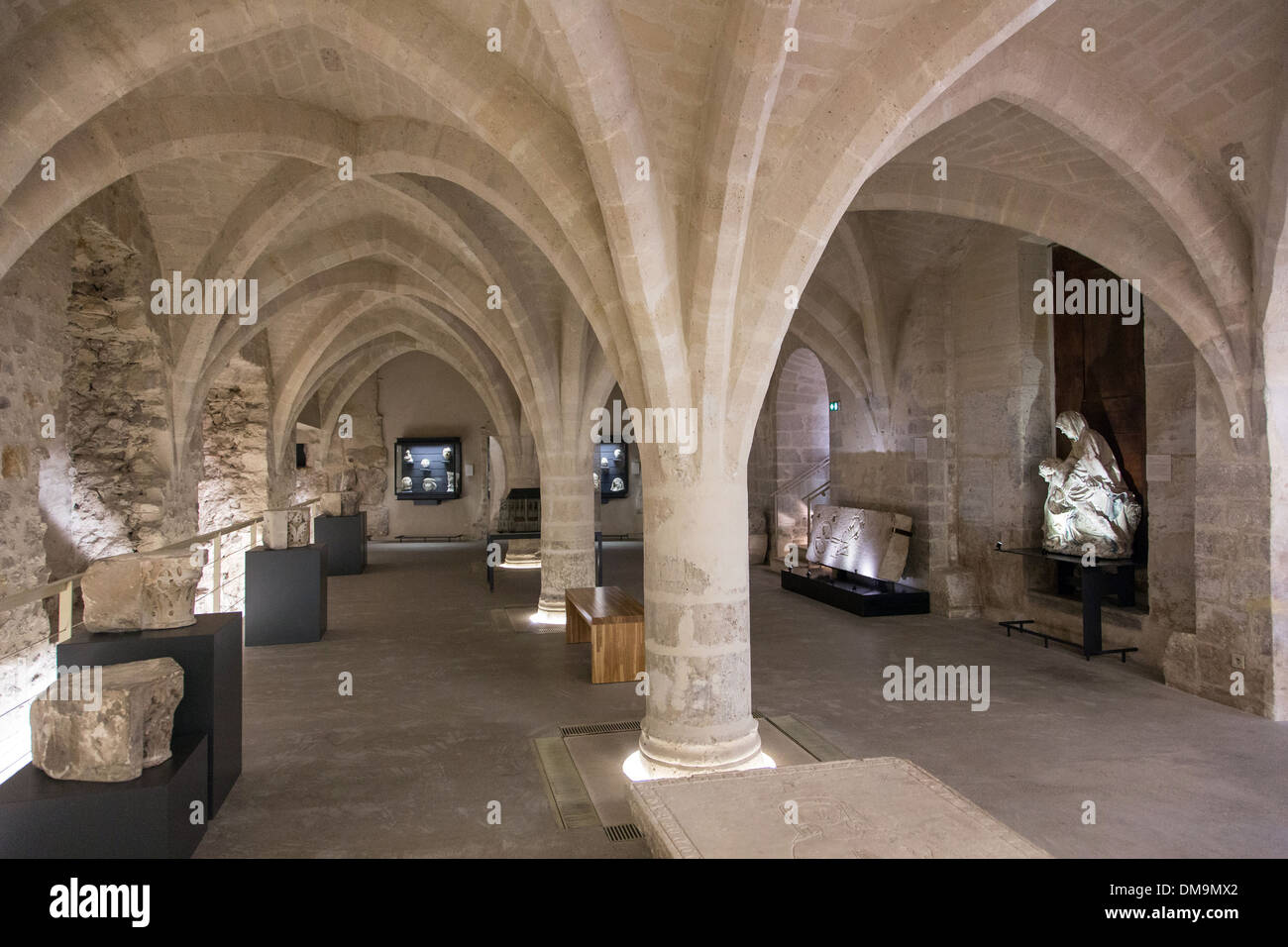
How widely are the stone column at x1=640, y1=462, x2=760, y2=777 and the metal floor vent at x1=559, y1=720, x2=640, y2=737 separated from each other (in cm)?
86

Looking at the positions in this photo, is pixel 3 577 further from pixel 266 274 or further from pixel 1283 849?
pixel 1283 849

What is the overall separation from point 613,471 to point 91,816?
16.5m

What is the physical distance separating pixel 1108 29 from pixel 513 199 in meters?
3.79

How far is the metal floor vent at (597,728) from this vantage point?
553 centimetres

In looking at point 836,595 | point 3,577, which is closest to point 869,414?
point 836,595

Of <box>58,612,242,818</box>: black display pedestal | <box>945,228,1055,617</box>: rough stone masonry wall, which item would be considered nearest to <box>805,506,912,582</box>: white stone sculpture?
<box>945,228,1055,617</box>: rough stone masonry wall

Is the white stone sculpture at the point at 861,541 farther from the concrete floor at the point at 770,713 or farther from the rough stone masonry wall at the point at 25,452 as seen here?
the rough stone masonry wall at the point at 25,452

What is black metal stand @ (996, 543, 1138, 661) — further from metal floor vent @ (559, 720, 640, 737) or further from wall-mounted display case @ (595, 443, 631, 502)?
wall-mounted display case @ (595, 443, 631, 502)

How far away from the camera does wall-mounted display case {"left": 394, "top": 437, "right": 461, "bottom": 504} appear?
19.8 m

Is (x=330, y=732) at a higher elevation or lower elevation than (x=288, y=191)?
lower

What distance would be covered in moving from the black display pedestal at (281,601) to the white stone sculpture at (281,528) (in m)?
0.19

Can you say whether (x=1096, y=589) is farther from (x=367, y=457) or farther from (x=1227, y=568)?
(x=367, y=457)

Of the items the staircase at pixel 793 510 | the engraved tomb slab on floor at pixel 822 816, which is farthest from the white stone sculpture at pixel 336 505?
the engraved tomb slab on floor at pixel 822 816

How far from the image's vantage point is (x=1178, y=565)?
674 cm
